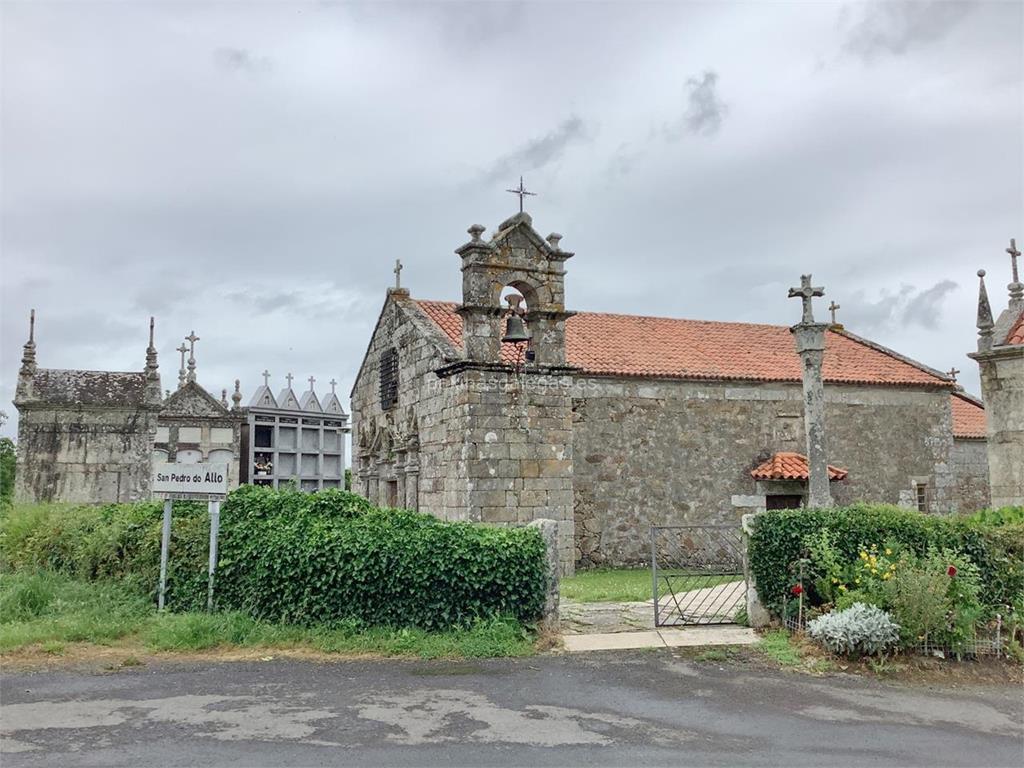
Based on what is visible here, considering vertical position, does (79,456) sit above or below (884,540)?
above

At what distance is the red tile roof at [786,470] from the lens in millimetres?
18828

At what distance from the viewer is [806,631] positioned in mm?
9164

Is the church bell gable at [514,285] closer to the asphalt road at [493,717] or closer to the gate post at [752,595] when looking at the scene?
the gate post at [752,595]

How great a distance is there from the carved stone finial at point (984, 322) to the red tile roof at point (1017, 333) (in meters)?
0.26

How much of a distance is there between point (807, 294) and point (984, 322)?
8.73 feet

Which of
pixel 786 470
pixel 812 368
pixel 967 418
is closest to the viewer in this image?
pixel 812 368

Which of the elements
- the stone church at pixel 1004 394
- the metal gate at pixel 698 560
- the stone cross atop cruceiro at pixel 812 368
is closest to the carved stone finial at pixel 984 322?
the stone church at pixel 1004 394

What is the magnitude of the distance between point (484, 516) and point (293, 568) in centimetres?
520

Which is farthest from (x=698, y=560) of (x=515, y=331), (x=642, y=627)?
(x=642, y=627)

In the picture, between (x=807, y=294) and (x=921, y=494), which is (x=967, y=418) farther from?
(x=807, y=294)

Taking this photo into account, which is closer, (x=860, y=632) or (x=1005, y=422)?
(x=860, y=632)

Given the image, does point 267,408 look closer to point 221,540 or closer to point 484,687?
point 221,540

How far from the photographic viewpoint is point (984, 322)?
1227 centimetres

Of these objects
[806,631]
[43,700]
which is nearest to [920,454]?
[806,631]
